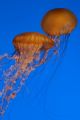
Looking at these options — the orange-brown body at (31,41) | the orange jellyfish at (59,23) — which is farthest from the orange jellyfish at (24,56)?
the orange jellyfish at (59,23)

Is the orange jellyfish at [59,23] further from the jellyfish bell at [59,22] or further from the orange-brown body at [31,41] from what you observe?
the orange-brown body at [31,41]

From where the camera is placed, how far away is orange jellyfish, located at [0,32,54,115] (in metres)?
3.49

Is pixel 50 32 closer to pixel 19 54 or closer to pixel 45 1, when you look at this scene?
pixel 19 54

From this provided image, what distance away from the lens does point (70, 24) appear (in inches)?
144

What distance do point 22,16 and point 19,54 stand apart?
0.77 metres

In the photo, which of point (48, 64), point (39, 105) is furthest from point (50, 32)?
point (39, 105)

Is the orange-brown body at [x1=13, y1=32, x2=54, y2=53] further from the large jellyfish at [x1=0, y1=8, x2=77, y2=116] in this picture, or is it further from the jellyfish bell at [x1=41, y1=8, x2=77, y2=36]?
the jellyfish bell at [x1=41, y1=8, x2=77, y2=36]

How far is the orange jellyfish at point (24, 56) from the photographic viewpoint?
137 inches

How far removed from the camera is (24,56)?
147 inches

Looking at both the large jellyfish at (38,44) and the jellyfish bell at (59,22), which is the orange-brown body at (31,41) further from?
the jellyfish bell at (59,22)

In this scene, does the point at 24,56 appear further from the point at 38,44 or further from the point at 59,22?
the point at 59,22

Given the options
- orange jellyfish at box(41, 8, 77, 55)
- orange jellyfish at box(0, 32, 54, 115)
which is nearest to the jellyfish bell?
orange jellyfish at box(41, 8, 77, 55)

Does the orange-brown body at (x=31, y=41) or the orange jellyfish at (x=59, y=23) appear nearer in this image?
the orange-brown body at (x=31, y=41)

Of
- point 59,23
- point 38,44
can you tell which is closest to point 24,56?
point 38,44
